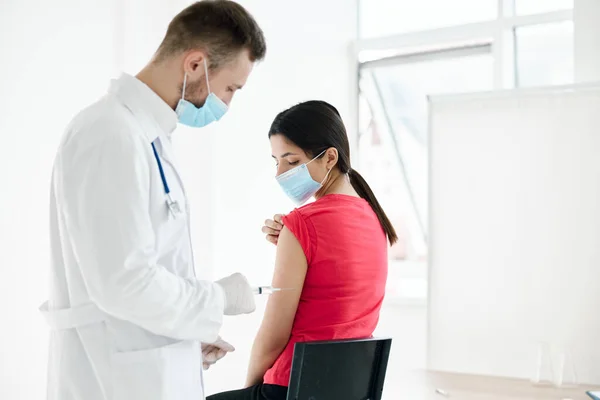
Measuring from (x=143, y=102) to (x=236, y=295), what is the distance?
1.39 feet

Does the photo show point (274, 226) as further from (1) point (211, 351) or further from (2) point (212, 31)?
(2) point (212, 31)

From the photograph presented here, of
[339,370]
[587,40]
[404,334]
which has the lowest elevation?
[404,334]

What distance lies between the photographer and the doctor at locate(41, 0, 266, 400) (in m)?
1.11

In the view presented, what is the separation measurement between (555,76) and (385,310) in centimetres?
156

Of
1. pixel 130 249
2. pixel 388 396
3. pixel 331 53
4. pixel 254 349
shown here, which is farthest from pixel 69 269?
pixel 331 53

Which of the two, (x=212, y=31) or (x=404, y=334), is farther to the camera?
(x=404, y=334)

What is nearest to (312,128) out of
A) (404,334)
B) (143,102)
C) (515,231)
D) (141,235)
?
(143,102)

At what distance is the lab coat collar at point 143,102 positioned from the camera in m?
1.27

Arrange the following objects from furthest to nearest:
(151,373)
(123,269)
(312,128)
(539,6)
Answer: (539,6) < (312,128) < (151,373) < (123,269)

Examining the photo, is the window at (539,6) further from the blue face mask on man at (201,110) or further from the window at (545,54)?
the blue face mask on man at (201,110)

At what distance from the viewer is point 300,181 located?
5.84 feet

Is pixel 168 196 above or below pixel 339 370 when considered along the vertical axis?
above

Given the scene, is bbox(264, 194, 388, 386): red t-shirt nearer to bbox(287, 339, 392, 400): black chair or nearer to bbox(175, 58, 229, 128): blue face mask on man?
bbox(287, 339, 392, 400): black chair

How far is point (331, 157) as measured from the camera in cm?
172
